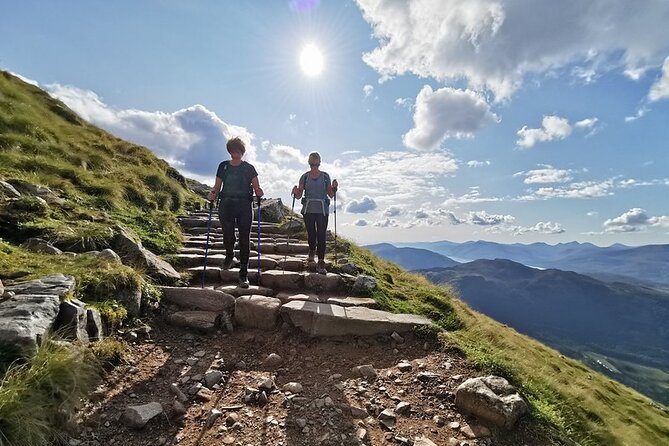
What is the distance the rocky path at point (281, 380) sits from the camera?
4266mm

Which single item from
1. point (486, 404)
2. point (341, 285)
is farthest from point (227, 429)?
point (341, 285)

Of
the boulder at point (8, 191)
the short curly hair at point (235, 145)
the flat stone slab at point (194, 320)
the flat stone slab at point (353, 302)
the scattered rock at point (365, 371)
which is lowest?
the scattered rock at point (365, 371)

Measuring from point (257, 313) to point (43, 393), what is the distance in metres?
3.95

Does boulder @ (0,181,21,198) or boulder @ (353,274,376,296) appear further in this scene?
boulder @ (353,274,376,296)

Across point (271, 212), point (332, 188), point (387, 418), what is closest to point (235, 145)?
point (332, 188)

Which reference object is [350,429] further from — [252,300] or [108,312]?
[108,312]

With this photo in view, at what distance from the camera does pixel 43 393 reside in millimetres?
3660

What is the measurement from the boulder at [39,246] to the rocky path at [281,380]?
240 cm

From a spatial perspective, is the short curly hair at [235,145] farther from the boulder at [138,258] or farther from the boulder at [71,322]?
the boulder at [71,322]

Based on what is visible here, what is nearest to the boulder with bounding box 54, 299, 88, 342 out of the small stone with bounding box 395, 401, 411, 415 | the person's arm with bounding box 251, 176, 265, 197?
the person's arm with bounding box 251, 176, 265, 197

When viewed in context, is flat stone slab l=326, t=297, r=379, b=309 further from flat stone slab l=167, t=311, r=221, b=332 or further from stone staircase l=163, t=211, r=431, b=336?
flat stone slab l=167, t=311, r=221, b=332

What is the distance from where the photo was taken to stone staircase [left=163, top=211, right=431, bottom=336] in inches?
281

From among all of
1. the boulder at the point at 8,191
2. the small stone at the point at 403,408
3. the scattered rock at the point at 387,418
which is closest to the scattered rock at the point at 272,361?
the scattered rock at the point at 387,418

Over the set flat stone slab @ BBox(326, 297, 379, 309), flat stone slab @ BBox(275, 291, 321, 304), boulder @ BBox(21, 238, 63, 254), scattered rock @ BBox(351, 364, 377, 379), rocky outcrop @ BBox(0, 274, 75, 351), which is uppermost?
boulder @ BBox(21, 238, 63, 254)
